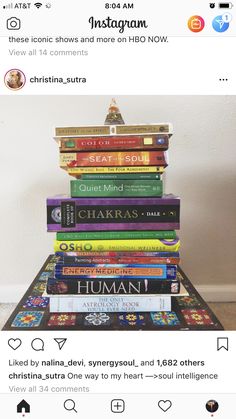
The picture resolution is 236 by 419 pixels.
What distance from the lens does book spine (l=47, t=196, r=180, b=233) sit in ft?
2.24

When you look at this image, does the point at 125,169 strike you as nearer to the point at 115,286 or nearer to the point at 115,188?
the point at 115,188

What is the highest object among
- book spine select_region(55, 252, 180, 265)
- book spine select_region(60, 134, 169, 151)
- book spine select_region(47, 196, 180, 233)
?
book spine select_region(60, 134, 169, 151)

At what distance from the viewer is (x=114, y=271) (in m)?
0.69

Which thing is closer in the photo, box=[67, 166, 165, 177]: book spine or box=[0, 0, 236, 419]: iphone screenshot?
box=[0, 0, 236, 419]: iphone screenshot
